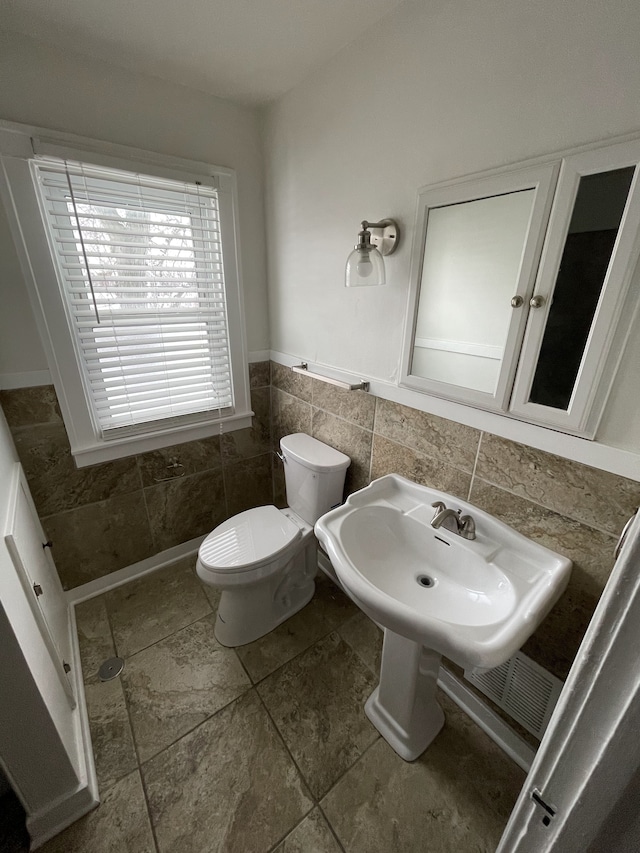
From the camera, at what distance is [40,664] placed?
964 millimetres

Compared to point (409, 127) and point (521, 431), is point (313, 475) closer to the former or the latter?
point (521, 431)

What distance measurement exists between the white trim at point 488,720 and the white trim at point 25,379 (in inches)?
78.5

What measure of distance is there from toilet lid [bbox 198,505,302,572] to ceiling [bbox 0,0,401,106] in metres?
1.82

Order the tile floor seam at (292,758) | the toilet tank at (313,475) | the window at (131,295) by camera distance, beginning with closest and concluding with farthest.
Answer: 1. the tile floor seam at (292,758)
2. the window at (131,295)
3. the toilet tank at (313,475)

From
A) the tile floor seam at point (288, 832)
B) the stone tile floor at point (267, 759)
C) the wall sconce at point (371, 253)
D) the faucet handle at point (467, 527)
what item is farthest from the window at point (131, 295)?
the tile floor seam at point (288, 832)

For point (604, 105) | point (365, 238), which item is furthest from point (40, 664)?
point (604, 105)

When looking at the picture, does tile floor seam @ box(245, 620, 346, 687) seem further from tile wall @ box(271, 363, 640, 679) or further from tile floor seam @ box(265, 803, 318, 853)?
tile wall @ box(271, 363, 640, 679)

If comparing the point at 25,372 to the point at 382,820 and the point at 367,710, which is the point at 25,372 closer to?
the point at 367,710

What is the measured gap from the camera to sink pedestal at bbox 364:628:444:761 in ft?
3.64

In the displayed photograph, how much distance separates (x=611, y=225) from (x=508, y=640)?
933mm

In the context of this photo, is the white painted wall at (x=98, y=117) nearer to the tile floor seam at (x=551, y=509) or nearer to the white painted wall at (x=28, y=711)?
the white painted wall at (x=28, y=711)

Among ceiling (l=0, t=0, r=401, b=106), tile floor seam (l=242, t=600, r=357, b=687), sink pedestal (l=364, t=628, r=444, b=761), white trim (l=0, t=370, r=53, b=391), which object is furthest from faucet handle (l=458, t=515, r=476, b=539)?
white trim (l=0, t=370, r=53, b=391)

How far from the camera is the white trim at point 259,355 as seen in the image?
6.39ft

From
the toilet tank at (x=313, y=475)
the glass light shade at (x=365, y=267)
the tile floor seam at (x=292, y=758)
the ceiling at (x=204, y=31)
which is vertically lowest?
the tile floor seam at (x=292, y=758)
